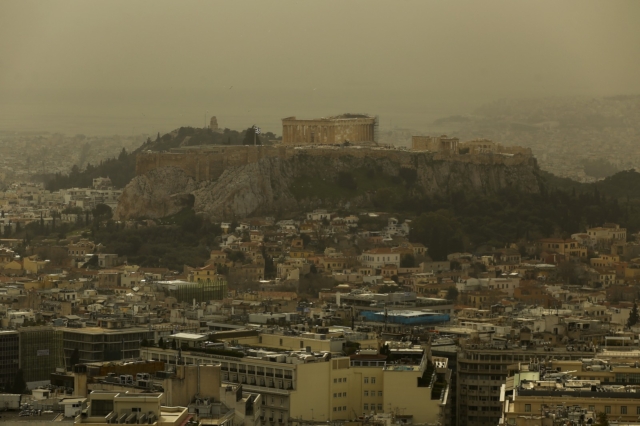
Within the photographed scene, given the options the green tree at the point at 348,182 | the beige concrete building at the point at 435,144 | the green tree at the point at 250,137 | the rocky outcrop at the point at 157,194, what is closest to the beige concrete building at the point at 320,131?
the green tree at the point at 250,137

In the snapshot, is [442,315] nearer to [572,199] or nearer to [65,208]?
[572,199]

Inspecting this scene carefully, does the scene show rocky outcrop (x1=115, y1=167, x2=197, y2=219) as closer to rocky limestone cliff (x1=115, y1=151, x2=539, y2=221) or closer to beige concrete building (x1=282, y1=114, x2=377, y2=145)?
rocky limestone cliff (x1=115, y1=151, x2=539, y2=221)

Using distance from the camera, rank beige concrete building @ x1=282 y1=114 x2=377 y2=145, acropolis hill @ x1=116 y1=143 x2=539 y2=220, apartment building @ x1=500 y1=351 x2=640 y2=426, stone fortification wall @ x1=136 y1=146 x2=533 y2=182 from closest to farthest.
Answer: apartment building @ x1=500 y1=351 x2=640 y2=426
acropolis hill @ x1=116 y1=143 x2=539 y2=220
stone fortification wall @ x1=136 y1=146 x2=533 y2=182
beige concrete building @ x1=282 y1=114 x2=377 y2=145

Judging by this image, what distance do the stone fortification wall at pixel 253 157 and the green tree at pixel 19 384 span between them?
46.1 m

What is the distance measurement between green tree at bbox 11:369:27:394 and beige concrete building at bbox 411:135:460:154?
166ft

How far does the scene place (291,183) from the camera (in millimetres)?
87250

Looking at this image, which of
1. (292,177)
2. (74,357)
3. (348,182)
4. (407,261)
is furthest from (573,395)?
(292,177)

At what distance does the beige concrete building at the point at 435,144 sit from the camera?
300ft

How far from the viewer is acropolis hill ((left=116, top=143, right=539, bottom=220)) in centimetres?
8625

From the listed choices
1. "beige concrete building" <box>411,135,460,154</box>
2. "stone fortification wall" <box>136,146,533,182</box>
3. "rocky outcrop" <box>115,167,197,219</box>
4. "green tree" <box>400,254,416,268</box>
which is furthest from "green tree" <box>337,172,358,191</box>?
"green tree" <box>400,254,416,268</box>

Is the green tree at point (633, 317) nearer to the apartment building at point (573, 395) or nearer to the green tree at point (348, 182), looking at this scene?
the apartment building at point (573, 395)

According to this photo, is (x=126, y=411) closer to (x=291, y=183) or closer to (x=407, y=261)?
(x=407, y=261)

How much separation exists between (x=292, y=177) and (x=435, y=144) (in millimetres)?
9086

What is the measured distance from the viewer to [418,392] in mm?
34125
